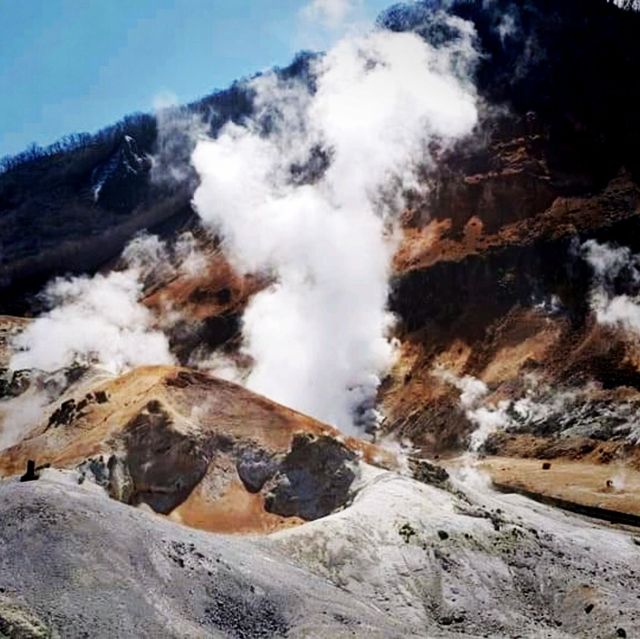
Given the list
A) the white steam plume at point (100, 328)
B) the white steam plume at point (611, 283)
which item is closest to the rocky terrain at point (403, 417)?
the white steam plume at point (611, 283)

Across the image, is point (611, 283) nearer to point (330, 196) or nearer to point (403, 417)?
point (403, 417)

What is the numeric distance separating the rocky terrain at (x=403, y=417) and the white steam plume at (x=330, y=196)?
187 centimetres

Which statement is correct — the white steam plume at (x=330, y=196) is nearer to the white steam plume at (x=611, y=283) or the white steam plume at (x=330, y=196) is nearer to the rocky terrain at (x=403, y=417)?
the rocky terrain at (x=403, y=417)

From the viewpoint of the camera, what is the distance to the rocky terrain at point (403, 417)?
27.7 metres

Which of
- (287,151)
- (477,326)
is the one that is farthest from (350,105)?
(477,326)

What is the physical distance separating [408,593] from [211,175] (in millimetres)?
74044

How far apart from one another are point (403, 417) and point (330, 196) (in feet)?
85.9

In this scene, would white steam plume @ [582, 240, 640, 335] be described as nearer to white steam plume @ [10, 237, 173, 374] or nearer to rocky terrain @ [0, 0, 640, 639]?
rocky terrain @ [0, 0, 640, 639]

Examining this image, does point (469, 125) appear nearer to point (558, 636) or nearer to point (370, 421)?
point (370, 421)

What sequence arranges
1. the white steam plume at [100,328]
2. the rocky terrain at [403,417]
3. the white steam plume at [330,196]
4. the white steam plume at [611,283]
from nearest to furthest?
the rocky terrain at [403,417] < the white steam plume at [611,283] < the white steam plume at [330,196] < the white steam plume at [100,328]

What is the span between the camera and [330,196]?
82188 millimetres

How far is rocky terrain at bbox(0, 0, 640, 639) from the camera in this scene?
27.7 m

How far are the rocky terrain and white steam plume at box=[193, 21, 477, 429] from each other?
187 cm

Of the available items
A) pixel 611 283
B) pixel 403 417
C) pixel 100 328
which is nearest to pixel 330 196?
pixel 100 328
